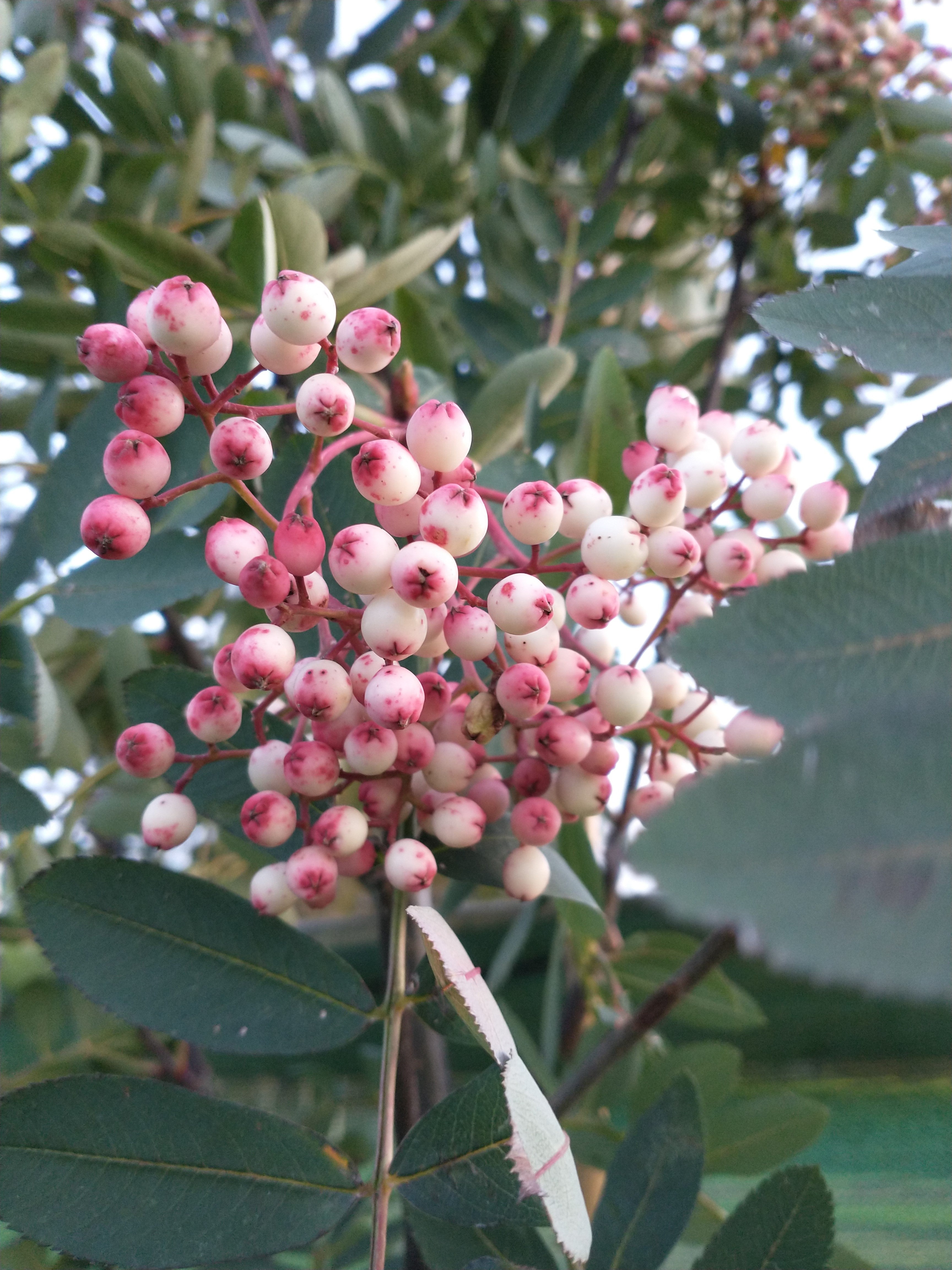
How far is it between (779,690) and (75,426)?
0.51 meters

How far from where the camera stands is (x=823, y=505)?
19.9 inches

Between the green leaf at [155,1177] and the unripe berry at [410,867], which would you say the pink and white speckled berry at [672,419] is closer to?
the unripe berry at [410,867]

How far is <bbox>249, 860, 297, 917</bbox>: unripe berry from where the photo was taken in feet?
1.45

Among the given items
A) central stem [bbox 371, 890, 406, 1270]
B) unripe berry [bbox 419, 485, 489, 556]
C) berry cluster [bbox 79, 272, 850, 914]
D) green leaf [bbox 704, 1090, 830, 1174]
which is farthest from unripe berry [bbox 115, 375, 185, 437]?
green leaf [bbox 704, 1090, 830, 1174]

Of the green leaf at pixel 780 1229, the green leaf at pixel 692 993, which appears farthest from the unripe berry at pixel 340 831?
the green leaf at pixel 692 993

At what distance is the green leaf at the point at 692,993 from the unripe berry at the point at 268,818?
452 mm

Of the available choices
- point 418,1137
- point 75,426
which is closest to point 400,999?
point 418,1137

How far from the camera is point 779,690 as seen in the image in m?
0.25

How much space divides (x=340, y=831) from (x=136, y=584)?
243mm

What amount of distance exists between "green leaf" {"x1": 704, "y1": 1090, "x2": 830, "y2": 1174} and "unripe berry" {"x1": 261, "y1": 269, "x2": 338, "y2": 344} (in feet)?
1.87

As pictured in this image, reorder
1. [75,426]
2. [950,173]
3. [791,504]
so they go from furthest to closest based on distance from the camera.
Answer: [950,173], [75,426], [791,504]

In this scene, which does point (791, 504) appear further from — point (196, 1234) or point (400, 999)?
point (196, 1234)

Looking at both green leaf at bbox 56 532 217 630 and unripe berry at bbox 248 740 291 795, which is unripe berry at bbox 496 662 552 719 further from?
green leaf at bbox 56 532 217 630

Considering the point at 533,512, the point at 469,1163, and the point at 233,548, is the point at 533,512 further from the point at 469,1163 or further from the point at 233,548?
the point at 469,1163
